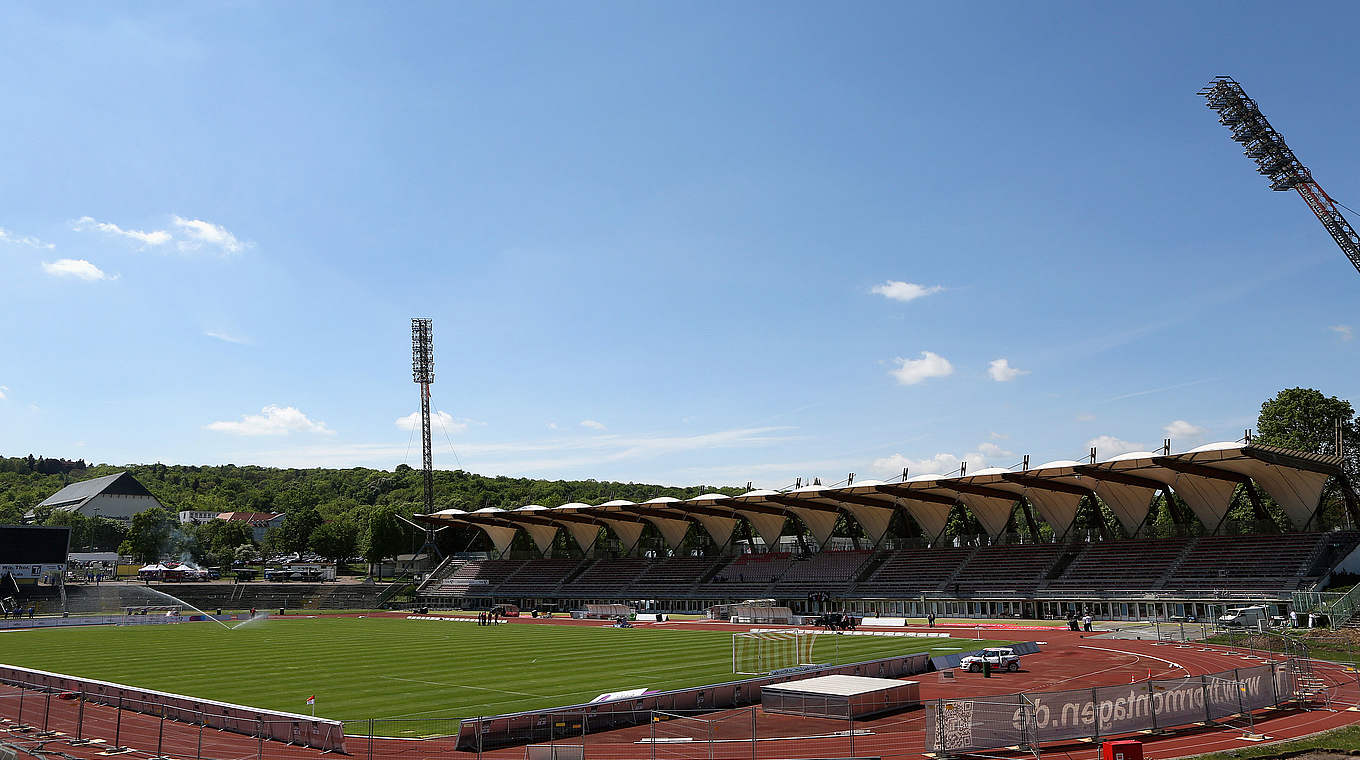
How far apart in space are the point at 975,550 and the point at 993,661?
46.7 meters

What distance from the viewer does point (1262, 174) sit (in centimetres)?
6444

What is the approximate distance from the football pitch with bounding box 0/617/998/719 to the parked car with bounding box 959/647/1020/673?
20.3 feet

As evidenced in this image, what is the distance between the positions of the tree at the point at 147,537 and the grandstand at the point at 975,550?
48390 mm

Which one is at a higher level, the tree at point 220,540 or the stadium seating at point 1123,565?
the stadium seating at point 1123,565

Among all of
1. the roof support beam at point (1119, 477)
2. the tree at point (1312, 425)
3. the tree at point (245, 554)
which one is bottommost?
the tree at point (245, 554)

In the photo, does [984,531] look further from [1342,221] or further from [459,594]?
[459,594]

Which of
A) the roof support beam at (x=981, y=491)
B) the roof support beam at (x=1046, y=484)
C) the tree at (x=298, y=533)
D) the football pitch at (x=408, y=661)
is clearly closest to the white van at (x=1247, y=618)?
the football pitch at (x=408, y=661)

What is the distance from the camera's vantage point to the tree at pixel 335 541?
142 meters

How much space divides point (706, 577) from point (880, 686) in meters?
70.1

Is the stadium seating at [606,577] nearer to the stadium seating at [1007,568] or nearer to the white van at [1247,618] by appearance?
the stadium seating at [1007,568]

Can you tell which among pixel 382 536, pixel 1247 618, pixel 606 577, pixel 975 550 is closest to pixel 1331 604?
pixel 1247 618

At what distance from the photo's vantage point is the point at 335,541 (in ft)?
465

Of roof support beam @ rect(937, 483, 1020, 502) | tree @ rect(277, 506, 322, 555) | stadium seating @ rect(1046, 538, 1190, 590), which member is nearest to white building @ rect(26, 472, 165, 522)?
tree @ rect(277, 506, 322, 555)

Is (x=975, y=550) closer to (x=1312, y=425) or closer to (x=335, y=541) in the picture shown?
(x=1312, y=425)
